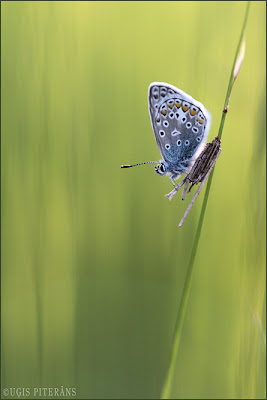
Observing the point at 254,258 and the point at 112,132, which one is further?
the point at 112,132

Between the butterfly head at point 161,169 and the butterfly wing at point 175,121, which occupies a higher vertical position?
the butterfly wing at point 175,121

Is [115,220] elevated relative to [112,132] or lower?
lower

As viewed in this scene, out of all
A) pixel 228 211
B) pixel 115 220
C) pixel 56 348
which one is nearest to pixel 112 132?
pixel 115 220

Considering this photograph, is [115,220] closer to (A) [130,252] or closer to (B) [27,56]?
(A) [130,252]

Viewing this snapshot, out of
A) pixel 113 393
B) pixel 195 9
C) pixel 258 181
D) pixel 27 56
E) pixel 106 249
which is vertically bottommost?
pixel 113 393

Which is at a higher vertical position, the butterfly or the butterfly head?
the butterfly
